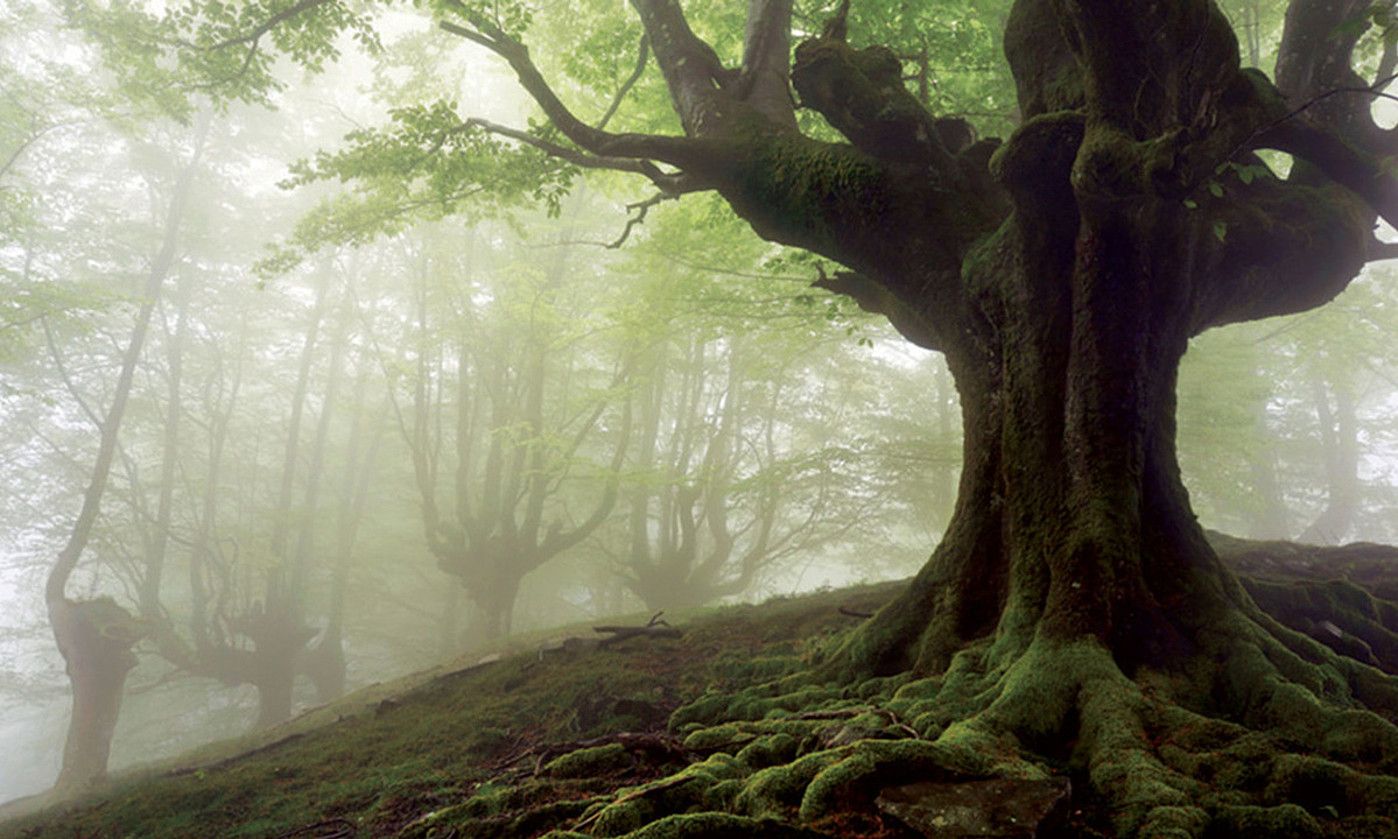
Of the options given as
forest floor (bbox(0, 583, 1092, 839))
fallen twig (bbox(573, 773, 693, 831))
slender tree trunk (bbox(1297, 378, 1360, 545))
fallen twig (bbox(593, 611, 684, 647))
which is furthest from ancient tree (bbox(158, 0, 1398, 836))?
slender tree trunk (bbox(1297, 378, 1360, 545))

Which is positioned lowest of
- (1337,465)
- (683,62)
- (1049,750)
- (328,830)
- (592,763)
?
(328,830)

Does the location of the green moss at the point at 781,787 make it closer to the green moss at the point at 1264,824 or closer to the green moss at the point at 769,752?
the green moss at the point at 769,752

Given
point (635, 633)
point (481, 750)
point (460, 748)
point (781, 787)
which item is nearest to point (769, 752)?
point (781, 787)

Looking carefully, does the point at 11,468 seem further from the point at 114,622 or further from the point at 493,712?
the point at 493,712

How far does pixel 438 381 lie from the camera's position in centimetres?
1499

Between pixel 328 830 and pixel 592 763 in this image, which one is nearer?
pixel 592 763

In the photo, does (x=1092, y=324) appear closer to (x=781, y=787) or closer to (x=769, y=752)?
(x=769, y=752)

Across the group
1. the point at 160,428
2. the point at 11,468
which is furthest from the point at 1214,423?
the point at 11,468

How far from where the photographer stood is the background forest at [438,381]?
9.02m

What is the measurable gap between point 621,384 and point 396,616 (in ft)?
48.5

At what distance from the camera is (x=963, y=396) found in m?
4.80

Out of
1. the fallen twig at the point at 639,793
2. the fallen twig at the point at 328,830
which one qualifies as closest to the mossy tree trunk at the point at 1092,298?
the fallen twig at the point at 639,793

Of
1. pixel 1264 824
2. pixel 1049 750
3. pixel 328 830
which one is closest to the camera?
pixel 1264 824

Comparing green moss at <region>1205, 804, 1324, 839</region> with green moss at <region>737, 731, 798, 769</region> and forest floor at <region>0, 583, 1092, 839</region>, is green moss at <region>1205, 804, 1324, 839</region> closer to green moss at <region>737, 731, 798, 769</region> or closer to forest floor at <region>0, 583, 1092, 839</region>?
forest floor at <region>0, 583, 1092, 839</region>
